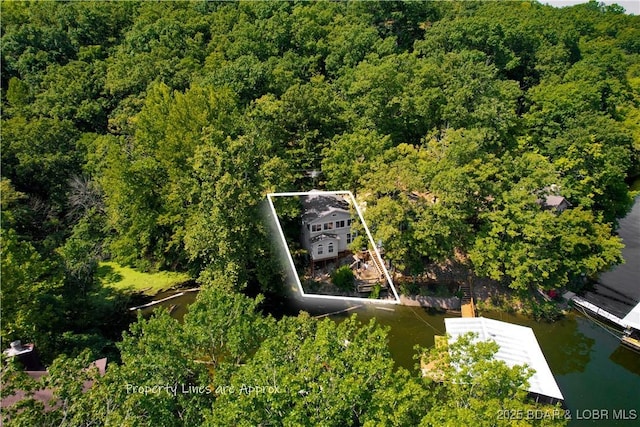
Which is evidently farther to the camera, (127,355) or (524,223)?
(524,223)

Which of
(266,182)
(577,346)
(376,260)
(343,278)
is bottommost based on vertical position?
(577,346)

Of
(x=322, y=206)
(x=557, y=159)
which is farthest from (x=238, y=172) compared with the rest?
(x=557, y=159)

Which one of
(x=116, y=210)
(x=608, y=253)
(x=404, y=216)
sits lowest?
(x=608, y=253)

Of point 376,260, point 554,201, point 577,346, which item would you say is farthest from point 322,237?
point 554,201

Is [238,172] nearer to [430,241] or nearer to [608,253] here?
[430,241]

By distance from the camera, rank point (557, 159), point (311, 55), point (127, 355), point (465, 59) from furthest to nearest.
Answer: point (311, 55), point (465, 59), point (557, 159), point (127, 355)

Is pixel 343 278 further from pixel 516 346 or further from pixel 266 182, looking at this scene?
pixel 516 346
